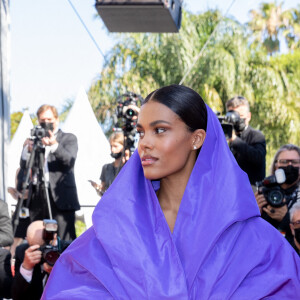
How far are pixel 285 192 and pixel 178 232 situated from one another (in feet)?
7.91

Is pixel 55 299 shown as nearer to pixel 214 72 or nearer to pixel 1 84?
pixel 1 84

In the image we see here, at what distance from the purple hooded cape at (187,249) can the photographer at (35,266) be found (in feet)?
5.83

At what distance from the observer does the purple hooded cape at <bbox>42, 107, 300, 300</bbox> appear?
81.9 inches

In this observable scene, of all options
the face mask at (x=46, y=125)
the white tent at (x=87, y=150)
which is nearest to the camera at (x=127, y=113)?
the face mask at (x=46, y=125)

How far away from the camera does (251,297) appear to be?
2.08 m

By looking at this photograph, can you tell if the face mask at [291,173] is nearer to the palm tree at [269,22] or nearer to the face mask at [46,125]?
the face mask at [46,125]

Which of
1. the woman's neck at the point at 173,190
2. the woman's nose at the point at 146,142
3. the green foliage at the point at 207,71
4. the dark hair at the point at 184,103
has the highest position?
the green foliage at the point at 207,71

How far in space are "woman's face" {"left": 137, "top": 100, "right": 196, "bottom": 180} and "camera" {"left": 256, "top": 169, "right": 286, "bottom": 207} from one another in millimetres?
1997

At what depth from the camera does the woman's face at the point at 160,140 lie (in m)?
2.24

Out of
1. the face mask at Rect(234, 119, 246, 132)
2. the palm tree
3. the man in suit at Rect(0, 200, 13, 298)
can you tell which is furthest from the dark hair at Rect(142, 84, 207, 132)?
the palm tree

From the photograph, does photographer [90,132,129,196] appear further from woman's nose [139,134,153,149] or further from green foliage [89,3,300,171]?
green foliage [89,3,300,171]

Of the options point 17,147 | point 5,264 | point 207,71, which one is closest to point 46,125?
point 5,264

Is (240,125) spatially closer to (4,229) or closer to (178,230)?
(4,229)

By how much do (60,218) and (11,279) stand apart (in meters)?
1.15
